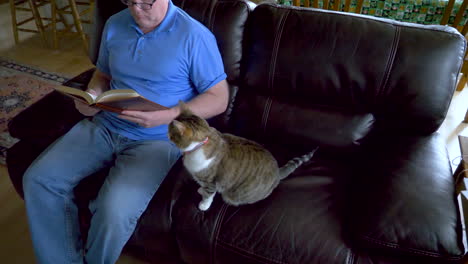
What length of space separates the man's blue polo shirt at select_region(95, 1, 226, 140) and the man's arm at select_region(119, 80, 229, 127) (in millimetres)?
38

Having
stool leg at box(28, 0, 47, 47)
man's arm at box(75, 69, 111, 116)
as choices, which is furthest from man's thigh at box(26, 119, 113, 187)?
stool leg at box(28, 0, 47, 47)

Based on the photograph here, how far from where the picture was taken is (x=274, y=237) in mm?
1063

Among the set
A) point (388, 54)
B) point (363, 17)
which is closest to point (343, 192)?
point (388, 54)

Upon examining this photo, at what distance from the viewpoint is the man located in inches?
44.9

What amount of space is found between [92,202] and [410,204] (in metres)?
1.14

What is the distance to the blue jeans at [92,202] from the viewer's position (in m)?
1.12

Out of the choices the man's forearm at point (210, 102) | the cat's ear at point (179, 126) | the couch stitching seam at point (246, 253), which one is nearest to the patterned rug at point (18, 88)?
the man's forearm at point (210, 102)

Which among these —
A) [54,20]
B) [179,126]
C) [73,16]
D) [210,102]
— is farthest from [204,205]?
[54,20]

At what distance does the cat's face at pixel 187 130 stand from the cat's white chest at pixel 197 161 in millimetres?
49

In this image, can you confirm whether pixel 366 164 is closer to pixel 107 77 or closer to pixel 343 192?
pixel 343 192

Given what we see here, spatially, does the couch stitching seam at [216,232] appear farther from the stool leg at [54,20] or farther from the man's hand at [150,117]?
the stool leg at [54,20]

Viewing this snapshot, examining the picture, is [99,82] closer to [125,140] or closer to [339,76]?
[125,140]

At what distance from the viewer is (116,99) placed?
3.38ft

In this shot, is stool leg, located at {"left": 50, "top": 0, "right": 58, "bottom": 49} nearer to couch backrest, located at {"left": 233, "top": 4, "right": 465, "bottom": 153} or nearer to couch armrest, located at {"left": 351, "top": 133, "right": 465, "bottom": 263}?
couch backrest, located at {"left": 233, "top": 4, "right": 465, "bottom": 153}
